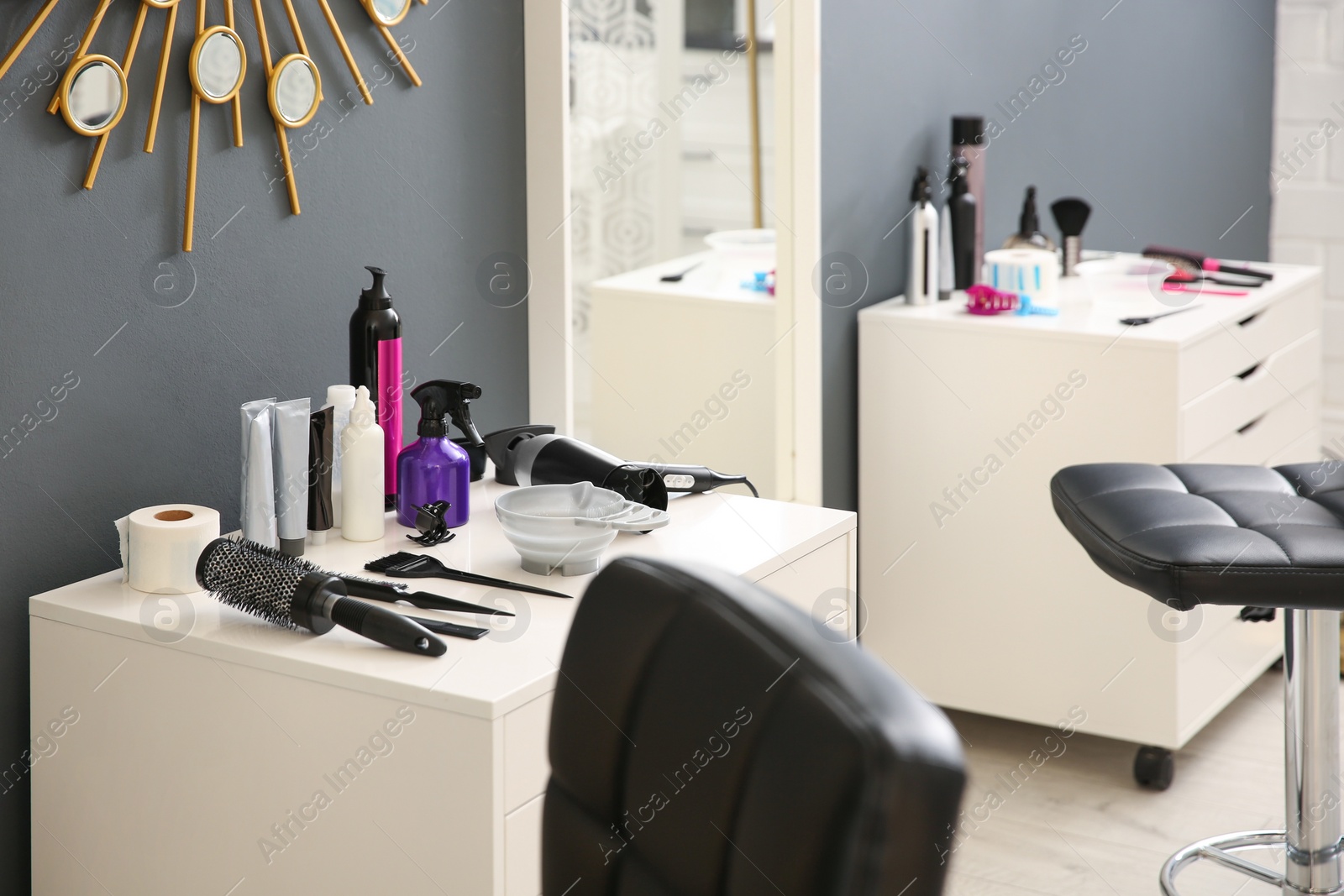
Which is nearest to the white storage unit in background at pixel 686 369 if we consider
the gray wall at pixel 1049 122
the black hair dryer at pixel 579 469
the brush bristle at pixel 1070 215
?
the gray wall at pixel 1049 122

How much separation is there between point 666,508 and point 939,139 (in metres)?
1.57

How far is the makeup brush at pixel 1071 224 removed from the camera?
3.08 m

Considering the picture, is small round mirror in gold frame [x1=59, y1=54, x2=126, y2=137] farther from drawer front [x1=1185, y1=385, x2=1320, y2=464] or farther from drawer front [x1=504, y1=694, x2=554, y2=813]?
drawer front [x1=1185, y1=385, x2=1320, y2=464]

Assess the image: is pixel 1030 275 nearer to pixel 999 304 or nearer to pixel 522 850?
pixel 999 304

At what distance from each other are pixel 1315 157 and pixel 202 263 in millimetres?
3708

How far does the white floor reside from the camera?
2289 mm

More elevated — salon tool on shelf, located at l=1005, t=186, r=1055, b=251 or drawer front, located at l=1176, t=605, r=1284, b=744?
salon tool on shelf, located at l=1005, t=186, r=1055, b=251

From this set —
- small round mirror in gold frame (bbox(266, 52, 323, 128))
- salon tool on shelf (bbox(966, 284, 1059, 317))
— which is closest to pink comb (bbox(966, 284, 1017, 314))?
salon tool on shelf (bbox(966, 284, 1059, 317))

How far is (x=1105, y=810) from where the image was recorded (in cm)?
253

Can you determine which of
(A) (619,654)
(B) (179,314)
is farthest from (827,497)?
(A) (619,654)

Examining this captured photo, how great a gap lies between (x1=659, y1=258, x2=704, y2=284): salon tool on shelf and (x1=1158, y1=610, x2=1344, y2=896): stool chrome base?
1146 mm

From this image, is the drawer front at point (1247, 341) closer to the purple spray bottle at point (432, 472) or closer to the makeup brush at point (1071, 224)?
the makeup brush at point (1071, 224)

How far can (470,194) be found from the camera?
80.7 inches

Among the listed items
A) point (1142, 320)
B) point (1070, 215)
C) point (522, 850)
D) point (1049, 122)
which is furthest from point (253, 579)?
point (1049, 122)
